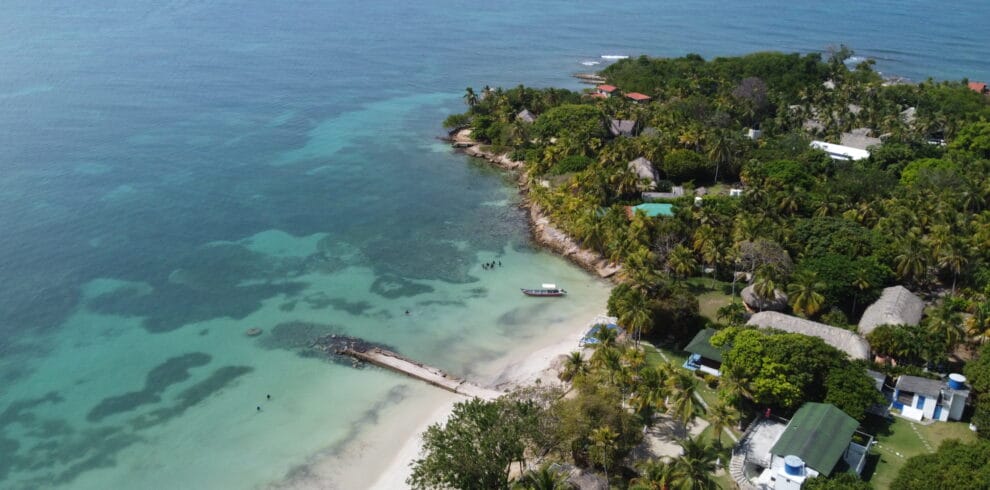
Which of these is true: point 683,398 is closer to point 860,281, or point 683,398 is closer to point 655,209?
point 860,281

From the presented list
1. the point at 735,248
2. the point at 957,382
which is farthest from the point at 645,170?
the point at 957,382

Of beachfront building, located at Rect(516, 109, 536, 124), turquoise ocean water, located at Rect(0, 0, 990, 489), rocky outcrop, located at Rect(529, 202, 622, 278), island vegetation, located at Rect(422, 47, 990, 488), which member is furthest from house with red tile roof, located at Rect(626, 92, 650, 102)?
rocky outcrop, located at Rect(529, 202, 622, 278)

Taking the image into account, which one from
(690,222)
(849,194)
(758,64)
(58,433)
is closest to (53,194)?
(58,433)

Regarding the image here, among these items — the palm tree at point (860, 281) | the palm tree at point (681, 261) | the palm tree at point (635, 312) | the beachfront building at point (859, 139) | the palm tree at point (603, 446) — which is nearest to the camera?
the palm tree at point (603, 446)

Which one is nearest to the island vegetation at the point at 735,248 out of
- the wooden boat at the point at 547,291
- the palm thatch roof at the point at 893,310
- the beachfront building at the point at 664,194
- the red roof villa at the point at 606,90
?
the beachfront building at the point at 664,194

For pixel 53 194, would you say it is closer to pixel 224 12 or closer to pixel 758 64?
pixel 758 64

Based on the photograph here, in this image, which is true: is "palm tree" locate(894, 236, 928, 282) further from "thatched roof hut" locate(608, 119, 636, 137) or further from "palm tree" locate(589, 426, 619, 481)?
"thatched roof hut" locate(608, 119, 636, 137)

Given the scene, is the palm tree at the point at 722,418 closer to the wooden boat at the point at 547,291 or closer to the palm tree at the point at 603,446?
the palm tree at the point at 603,446
